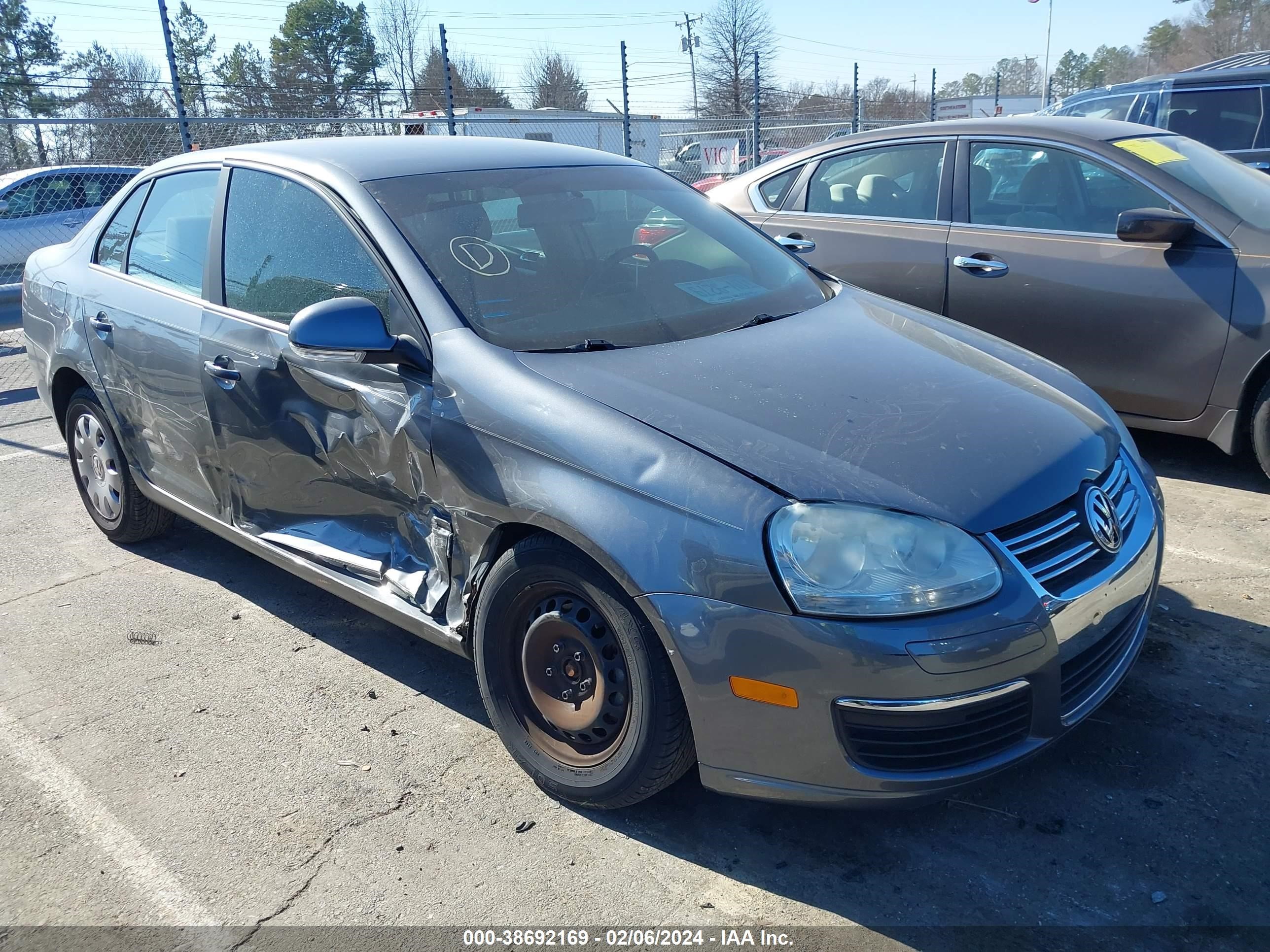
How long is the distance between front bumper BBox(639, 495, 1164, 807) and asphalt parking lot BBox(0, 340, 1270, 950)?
30 centimetres

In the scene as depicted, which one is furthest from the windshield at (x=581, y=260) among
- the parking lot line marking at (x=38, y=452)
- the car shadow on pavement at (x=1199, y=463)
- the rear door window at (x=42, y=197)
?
the rear door window at (x=42, y=197)

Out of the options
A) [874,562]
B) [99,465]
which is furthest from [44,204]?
[874,562]

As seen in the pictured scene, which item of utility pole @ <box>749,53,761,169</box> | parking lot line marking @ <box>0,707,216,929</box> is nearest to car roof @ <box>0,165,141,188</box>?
utility pole @ <box>749,53,761,169</box>

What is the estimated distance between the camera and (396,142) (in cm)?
357

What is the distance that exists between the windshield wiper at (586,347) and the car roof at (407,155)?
888 millimetres

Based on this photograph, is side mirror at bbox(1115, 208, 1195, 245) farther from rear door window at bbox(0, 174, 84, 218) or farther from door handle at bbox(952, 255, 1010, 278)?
rear door window at bbox(0, 174, 84, 218)

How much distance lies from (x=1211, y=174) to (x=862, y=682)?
159 inches

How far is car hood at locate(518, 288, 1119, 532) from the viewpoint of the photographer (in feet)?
7.44

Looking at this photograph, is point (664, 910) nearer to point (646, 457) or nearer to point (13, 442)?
point (646, 457)

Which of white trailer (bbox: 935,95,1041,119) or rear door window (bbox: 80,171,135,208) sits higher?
white trailer (bbox: 935,95,1041,119)

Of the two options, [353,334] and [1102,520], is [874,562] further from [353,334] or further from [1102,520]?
[353,334]

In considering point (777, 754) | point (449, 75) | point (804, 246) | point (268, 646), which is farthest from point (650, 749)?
point (449, 75)

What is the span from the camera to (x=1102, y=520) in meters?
2.47

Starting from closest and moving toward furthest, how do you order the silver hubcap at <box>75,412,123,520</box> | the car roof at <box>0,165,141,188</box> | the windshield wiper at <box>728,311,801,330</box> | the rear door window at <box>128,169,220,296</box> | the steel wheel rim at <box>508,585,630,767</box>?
1. the steel wheel rim at <box>508,585,630,767</box>
2. the windshield wiper at <box>728,311,801,330</box>
3. the rear door window at <box>128,169,220,296</box>
4. the silver hubcap at <box>75,412,123,520</box>
5. the car roof at <box>0,165,141,188</box>
